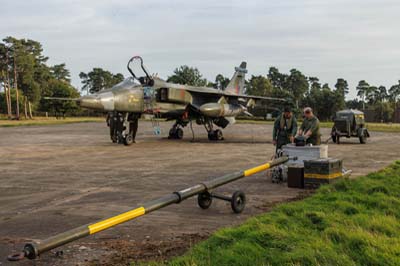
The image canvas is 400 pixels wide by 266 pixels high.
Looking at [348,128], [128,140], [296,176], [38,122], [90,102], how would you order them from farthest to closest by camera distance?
[38,122], [348,128], [128,140], [90,102], [296,176]

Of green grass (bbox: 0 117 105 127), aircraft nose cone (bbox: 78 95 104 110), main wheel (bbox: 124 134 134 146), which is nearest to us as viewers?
aircraft nose cone (bbox: 78 95 104 110)

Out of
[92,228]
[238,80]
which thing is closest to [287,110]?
[92,228]

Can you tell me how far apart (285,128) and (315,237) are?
5.58 metres

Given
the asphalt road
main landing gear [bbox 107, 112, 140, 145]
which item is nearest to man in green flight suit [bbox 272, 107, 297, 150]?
the asphalt road

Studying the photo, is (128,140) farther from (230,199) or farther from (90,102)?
(230,199)

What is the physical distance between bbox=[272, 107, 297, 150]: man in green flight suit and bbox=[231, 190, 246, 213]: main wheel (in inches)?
147

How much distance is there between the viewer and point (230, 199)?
630 cm

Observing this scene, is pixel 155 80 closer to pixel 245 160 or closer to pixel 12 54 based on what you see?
pixel 245 160

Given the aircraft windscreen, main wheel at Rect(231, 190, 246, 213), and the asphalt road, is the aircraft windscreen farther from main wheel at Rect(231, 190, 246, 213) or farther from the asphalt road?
main wheel at Rect(231, 190, 246, 213)

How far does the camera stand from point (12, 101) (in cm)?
7594

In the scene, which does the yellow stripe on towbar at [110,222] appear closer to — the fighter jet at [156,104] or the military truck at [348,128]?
the fighter jet at [156,104]

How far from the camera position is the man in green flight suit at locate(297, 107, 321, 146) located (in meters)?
9.54

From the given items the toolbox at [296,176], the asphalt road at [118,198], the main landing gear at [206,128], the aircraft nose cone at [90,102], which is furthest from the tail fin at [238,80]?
the toolbox at [296,176]

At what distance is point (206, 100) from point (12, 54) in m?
56.5
